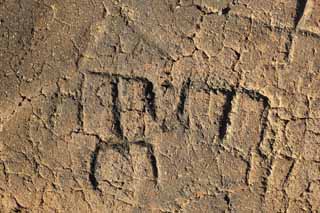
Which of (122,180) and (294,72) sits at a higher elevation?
(294,72)

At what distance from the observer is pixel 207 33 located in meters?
3.00

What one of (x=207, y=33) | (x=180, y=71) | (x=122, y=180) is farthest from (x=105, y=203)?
(x=207, y=33)

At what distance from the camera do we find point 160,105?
304 centimetres

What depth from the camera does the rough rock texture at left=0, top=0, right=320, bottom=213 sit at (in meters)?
2.98

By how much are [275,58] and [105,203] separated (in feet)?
3.53

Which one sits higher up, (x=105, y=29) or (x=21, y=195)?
(x=105, y=29)

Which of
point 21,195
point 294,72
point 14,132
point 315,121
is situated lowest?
point 21,195

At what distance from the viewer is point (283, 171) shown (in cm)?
301

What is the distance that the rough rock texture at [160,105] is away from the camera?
9.78ft

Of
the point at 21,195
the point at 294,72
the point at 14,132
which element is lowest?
the point at 21,195

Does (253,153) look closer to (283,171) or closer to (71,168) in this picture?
(283,171)

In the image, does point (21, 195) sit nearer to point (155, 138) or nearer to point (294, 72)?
point (155, 138)

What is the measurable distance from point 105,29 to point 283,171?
3.57ft

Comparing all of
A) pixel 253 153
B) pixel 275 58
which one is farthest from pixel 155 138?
pixel 275 58
